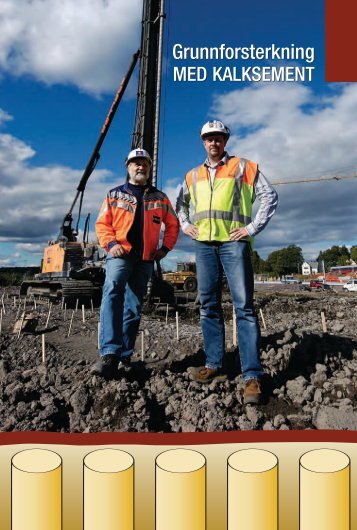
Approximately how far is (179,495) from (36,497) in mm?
289

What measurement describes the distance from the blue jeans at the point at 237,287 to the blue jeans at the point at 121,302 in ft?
1.80

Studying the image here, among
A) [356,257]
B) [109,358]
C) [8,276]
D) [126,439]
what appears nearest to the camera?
[126,439]

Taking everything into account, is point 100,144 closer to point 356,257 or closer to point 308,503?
point 308,503

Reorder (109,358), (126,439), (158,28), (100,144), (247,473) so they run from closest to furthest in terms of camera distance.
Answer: (247,473) < (126,439) < (109,358) < (158,28) < (100,144)

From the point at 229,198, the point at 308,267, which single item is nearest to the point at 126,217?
the point at 229,198

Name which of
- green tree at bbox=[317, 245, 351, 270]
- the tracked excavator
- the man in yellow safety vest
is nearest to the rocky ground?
the man in yellow safety vest

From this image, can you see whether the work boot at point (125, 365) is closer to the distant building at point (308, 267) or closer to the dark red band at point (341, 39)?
the dark red band at point (341, 39)

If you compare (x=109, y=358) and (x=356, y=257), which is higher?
(x=356, y=257)

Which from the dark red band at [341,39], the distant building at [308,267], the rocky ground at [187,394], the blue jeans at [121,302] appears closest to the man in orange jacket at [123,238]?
the blue jeans at [121,302]

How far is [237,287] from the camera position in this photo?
9.29 ft

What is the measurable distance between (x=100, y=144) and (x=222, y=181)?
43.6 feet

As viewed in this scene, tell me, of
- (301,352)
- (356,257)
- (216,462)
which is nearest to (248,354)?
(301,352)

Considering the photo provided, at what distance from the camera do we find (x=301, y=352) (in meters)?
3.66

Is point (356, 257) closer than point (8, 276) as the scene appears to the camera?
No
